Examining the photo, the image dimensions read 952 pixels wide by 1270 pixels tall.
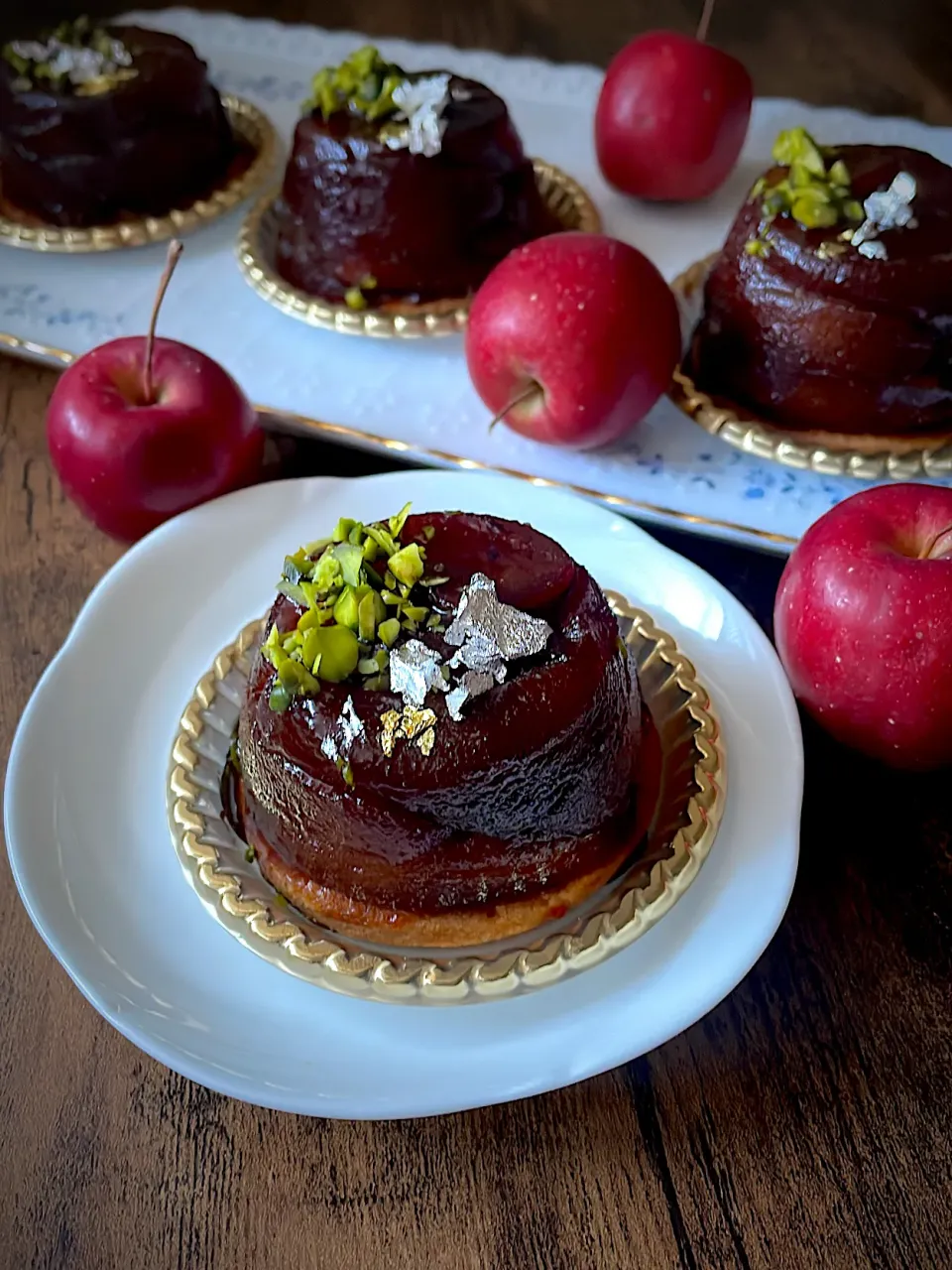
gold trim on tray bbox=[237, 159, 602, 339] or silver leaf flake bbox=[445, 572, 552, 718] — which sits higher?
silver leaf flake bbox=[445, 572, 552, 718]

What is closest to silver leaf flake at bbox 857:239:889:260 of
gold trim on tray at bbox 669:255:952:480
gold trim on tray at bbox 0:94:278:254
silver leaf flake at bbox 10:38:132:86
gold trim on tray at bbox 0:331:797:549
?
gold trim on tray at bbox 669:255:952:480

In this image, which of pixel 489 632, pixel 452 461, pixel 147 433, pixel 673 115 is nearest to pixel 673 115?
pixel 673 115

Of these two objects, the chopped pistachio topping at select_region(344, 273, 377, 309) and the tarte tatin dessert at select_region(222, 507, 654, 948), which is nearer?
the tarte tatin dessert at select_region(222, 507, 654, 948)

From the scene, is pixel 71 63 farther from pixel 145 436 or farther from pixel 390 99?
pixel 145 436

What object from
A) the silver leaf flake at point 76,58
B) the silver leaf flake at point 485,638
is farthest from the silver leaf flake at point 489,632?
the silver leaf flake at point 76,58

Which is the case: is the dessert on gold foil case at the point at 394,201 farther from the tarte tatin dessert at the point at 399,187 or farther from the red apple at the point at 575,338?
the red apple at the point at 575,338

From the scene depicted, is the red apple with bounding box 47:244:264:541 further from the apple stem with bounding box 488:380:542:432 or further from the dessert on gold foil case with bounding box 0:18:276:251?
the dessert on gold foil case with bounding box 0:18:276:251

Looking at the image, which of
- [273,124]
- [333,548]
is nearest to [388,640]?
[333,548]
